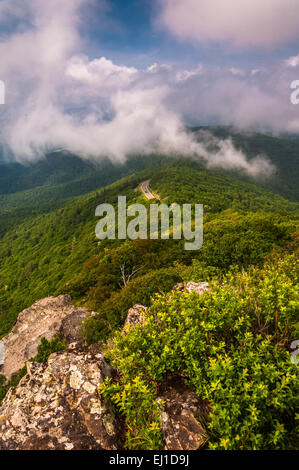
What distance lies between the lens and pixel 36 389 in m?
9.34

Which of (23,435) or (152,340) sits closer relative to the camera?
(23,435)

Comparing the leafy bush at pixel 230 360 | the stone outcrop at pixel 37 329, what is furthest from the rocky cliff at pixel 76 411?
the stone outcrop at pixel 37 329

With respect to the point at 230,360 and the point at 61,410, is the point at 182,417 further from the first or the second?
the point at 61,410

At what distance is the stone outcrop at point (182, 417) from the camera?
650 cm

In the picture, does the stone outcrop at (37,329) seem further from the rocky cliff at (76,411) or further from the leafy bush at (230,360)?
the leafy bush at (230,360)

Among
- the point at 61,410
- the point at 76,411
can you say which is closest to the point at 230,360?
the point at 76,411

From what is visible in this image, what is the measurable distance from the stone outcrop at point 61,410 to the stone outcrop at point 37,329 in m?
14.5

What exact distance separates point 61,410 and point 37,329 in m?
24.4

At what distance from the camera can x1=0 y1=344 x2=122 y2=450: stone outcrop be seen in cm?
722
